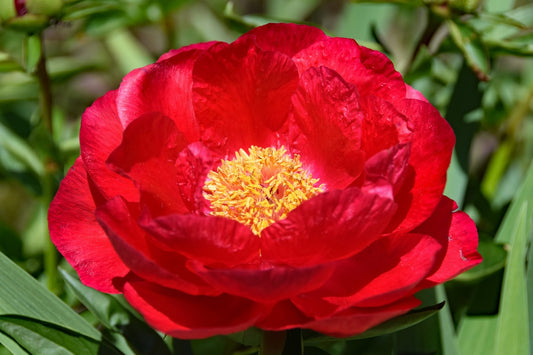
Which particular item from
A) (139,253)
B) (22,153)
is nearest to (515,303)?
(139,253)

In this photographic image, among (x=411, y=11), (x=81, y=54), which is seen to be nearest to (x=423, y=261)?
(x=411, y=11)

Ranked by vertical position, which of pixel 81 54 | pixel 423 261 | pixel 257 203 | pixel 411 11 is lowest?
pixel 81 54

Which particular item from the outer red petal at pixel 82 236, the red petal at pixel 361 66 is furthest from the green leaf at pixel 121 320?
the red petal at pixel 361 66

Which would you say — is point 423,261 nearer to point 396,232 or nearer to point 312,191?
point 396,232

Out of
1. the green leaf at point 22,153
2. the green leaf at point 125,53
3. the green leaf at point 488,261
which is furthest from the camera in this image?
the green leaf at point 125,53

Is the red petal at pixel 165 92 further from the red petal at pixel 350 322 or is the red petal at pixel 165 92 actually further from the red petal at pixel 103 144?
the red petal at pixel 350 322

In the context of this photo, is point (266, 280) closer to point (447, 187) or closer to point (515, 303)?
point (515, 303)
